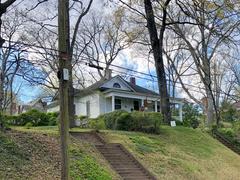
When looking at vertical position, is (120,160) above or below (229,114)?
below

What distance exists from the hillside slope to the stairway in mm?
474

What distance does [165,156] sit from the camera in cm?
2006

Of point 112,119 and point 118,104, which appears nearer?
point 112,119

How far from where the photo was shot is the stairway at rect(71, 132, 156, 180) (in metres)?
16.5

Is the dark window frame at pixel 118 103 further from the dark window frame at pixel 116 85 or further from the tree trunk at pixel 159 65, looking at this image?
the tree trunk at pixel 159 65

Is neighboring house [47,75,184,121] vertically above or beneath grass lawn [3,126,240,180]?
above

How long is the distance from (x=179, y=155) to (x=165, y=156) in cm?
126

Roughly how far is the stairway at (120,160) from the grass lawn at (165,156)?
40 centimetres

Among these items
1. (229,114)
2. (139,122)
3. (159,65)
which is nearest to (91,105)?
(159,65)

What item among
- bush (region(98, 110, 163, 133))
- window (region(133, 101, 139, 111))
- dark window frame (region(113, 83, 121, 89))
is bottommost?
bush (region(98, 110, 163, 133))

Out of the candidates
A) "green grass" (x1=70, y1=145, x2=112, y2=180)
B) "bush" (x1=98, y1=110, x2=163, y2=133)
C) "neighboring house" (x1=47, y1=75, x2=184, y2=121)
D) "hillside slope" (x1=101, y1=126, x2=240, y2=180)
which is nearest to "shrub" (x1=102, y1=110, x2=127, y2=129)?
"bush" (x1=98, y1=110, x2=163, y2=133)

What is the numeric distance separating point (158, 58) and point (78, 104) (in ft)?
58.7

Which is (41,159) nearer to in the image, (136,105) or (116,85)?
(116,85)

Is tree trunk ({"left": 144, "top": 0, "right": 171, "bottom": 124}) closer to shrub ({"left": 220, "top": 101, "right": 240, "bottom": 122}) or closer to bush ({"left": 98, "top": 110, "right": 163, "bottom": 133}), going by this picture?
bush ({"left": 98, "top": 110, "right": 163, "bottom": 133})
